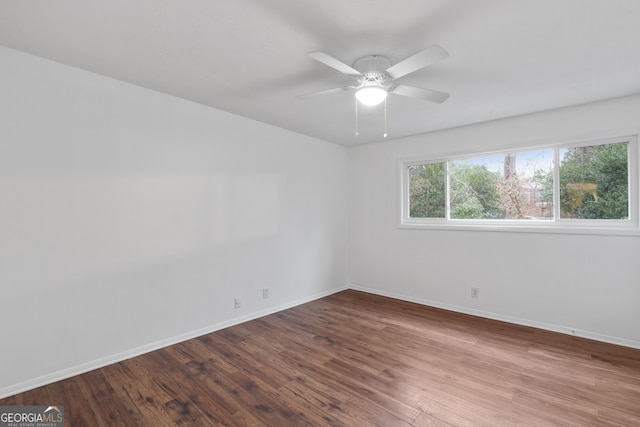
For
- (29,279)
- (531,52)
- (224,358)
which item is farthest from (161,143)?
(531,52)

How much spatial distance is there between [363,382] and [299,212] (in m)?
2.35

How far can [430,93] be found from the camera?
2.11m

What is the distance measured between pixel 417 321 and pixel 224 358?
2134mm


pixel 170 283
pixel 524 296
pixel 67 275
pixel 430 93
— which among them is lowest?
pixel 524 296

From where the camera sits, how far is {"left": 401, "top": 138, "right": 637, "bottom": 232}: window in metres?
2.91

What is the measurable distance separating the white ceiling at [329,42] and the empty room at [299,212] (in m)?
0.02

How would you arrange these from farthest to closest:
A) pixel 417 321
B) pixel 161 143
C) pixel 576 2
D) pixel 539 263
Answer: pixel 417 321
pixel 539 263
pixel 161 143
pixel 576 2

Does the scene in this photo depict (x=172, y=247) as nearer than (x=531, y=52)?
No

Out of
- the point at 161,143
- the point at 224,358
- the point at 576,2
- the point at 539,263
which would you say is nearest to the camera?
the point at 576,2

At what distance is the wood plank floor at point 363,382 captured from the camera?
1832mm

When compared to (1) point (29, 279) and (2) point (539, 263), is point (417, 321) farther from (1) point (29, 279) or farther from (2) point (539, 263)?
(1) point (29, 279)

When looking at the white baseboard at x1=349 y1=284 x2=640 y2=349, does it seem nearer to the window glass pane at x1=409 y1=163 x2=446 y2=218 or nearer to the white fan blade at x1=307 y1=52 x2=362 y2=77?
the window glass pane at x1=409 y1=163 x2=446 y2=218

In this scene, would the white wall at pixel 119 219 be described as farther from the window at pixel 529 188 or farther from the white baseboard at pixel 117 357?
the window at pixel 529 188

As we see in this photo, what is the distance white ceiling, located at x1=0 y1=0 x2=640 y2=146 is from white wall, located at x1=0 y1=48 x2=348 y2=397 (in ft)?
1.09
